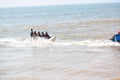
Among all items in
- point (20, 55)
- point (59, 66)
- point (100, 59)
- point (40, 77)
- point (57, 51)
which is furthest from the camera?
point (57, 51)

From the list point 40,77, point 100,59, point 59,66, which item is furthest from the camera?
point 100,59

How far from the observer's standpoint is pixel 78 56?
53.6 ft

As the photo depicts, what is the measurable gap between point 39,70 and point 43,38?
10.4 metres

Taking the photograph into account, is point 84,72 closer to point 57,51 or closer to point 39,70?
point 39,70

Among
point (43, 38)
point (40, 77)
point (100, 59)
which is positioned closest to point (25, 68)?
point (40, 77)

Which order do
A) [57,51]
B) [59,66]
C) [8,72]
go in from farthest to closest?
[57,51]
[59,66]
[8,72]

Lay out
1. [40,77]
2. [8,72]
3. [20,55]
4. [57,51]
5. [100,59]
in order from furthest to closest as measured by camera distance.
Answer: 1. [57,51]
2. [20,55]
3. [100,59]
4. [8,72]
5. [40,77]

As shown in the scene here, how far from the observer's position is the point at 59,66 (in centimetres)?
1370

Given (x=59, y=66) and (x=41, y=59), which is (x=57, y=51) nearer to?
(x=41, y=59)

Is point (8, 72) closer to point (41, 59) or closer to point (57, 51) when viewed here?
point (41, 59)

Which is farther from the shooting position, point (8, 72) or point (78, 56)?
point (78, 56)

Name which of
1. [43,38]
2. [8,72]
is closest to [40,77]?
[8,72]

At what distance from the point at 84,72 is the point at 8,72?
351 cm

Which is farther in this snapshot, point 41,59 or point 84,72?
point 41,59
